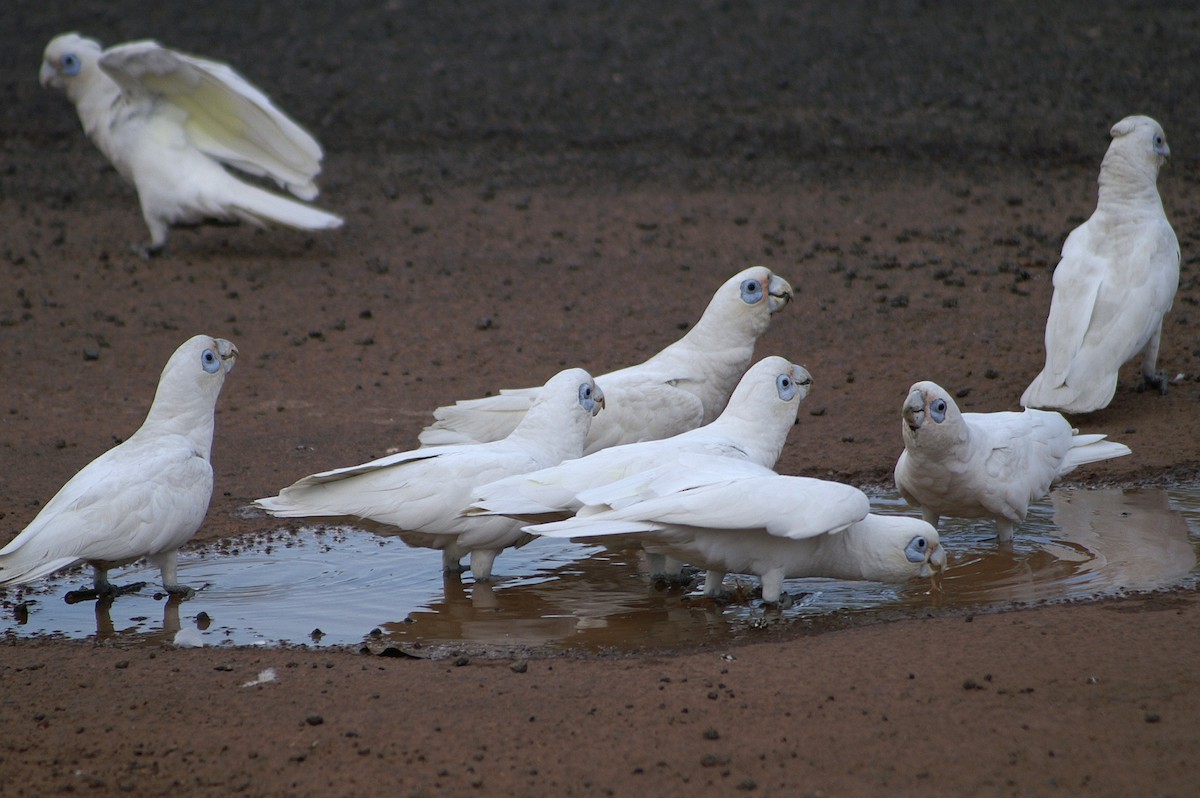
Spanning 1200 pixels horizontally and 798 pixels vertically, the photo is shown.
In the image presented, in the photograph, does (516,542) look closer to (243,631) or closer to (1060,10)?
(243,631)

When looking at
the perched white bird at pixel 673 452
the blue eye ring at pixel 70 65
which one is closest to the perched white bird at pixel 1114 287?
the perched white bird at pixel 673 452

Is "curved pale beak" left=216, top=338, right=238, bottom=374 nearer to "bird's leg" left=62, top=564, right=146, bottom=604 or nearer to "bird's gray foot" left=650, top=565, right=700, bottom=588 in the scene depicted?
"bird's leg" left=62, top=564, right=146, bottom=604

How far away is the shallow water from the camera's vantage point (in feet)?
20.9

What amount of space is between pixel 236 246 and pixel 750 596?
9.07 metres

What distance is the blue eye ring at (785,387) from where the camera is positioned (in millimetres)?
7223

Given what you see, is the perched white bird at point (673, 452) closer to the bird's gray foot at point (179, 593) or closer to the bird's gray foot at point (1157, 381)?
the bird's gray foot at point (179, 593)

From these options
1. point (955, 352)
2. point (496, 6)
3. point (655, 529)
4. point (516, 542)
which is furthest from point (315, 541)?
point (496, 6)

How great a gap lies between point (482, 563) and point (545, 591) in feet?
1.23

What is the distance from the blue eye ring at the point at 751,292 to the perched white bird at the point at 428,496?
6.68 feet

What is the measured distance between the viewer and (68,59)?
45.2ft

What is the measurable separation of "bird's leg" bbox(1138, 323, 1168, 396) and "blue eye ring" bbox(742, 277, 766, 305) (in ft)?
9.31

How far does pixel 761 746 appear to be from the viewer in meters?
4.84

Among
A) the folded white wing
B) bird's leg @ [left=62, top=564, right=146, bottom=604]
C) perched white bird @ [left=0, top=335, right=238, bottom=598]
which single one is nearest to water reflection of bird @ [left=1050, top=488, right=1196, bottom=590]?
perched white bird @ [left=0, top=335, right=238, bottom=598]

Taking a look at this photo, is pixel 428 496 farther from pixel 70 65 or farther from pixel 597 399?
pixel 70 65
